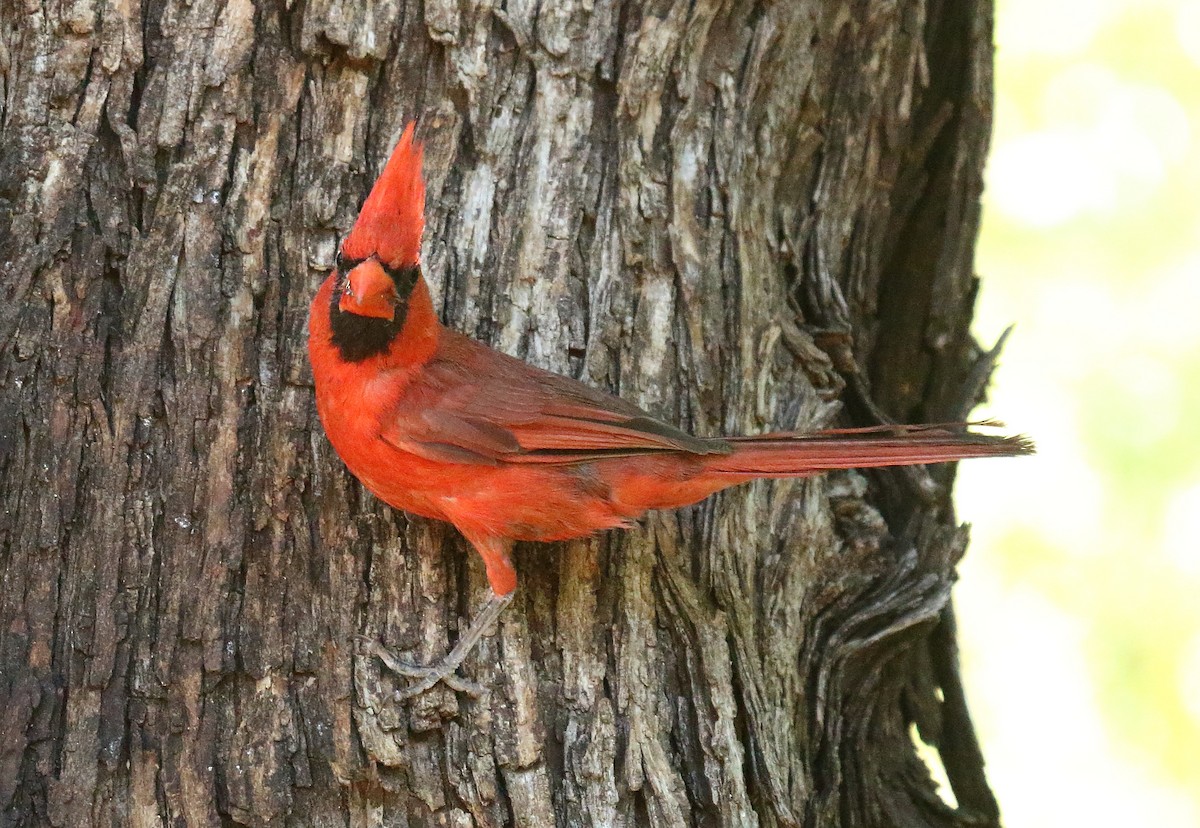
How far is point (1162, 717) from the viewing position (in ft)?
17.4

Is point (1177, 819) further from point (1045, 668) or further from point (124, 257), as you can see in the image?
point (124, 257)

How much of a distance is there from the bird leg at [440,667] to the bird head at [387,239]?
2.35 feet

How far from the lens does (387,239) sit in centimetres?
283

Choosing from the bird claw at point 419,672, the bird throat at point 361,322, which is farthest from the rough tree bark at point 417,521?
the bird throat at point 361,322

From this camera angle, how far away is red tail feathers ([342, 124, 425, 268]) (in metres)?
2.75

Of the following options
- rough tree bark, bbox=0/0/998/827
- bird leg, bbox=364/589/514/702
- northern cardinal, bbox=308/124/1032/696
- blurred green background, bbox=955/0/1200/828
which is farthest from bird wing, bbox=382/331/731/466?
blurred green background, bbox=955/0/1200/828

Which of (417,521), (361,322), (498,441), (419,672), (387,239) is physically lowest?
(419,672)

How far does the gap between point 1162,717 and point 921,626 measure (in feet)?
8.02

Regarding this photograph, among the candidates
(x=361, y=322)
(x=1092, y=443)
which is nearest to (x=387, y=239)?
(x=361, y=322)

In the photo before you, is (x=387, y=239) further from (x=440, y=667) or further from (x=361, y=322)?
(x=440, y=667)

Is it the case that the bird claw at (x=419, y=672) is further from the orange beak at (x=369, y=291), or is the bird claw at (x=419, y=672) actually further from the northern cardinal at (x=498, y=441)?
the orange beak at (x=369, y=291)

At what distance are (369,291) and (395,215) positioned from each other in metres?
0.17

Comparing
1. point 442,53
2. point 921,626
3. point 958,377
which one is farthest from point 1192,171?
point 442,53

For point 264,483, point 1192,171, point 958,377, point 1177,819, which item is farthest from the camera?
point 1192,171
